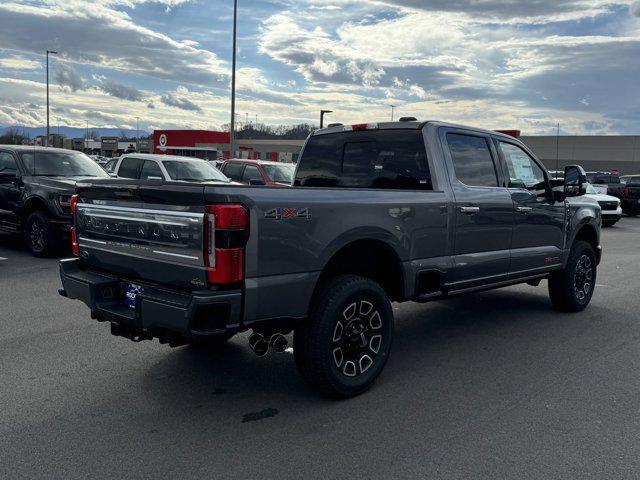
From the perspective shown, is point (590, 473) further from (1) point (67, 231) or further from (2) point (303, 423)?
(1) point (67, 231)

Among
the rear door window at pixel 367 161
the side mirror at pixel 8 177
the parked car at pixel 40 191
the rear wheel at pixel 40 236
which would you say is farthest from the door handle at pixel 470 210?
the side mirror at pixel 8 177

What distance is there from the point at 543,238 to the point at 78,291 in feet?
15.0

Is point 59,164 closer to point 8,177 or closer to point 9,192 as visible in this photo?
point 8,177

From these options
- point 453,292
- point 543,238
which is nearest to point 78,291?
point 453,292

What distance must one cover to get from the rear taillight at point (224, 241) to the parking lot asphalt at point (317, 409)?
3.29ft

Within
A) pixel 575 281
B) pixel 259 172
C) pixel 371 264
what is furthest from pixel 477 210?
pixel 259 172

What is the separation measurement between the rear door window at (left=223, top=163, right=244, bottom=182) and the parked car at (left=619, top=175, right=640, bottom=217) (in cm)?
1677

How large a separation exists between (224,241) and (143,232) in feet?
2.40

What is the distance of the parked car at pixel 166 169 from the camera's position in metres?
13.4

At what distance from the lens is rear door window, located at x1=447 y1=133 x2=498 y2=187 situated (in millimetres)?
5258

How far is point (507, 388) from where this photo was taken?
4438 millimetres

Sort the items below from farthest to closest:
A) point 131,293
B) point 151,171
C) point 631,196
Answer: point 631,196
point 151,171
point 131,293

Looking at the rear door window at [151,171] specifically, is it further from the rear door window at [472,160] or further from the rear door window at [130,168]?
the rear door window at [472,160]

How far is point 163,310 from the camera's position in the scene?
11.6ft
